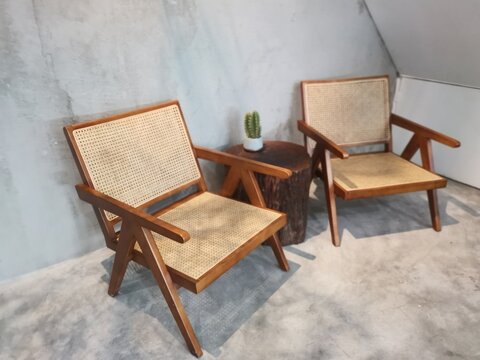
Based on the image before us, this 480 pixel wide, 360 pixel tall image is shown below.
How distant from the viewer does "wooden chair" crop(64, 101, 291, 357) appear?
1384mm

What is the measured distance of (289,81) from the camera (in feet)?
8.21

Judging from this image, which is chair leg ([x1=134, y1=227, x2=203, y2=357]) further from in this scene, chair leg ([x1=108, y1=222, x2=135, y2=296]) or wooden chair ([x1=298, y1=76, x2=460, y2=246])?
wooden chair ([x1=298, y1=76, x2=460, y2=246])

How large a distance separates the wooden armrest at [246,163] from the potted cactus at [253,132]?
26 cm

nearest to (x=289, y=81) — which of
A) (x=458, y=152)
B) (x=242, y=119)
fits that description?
(x=242, y=119)

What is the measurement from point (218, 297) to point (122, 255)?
1.67 feet

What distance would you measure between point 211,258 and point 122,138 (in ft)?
2.35

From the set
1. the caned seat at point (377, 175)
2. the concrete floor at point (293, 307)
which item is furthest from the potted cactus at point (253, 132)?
the concrete floor at point (293, 307)

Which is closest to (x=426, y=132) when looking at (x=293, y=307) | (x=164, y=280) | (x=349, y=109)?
(x=349, y=109)

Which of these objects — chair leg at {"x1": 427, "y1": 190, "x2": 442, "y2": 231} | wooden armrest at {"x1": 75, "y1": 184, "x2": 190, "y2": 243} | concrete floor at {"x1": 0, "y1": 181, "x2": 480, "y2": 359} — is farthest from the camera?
chair leg at {"x1": 427, "y1": 190, "x2": 442, "y2": 231}

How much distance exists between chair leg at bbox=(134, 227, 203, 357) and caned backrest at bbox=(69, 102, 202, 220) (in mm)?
337

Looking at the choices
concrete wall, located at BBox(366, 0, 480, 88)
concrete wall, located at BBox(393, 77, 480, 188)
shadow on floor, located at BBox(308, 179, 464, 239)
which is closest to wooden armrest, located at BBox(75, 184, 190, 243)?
shadow on floor, located at BBox(308, 179, 464, 239)

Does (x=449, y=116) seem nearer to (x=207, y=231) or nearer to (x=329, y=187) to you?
(x=329, y=187)

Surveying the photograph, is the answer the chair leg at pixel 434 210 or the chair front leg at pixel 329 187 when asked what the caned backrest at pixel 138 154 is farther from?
the chair leg at pixel 434 210

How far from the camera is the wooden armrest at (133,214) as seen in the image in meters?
1.22
